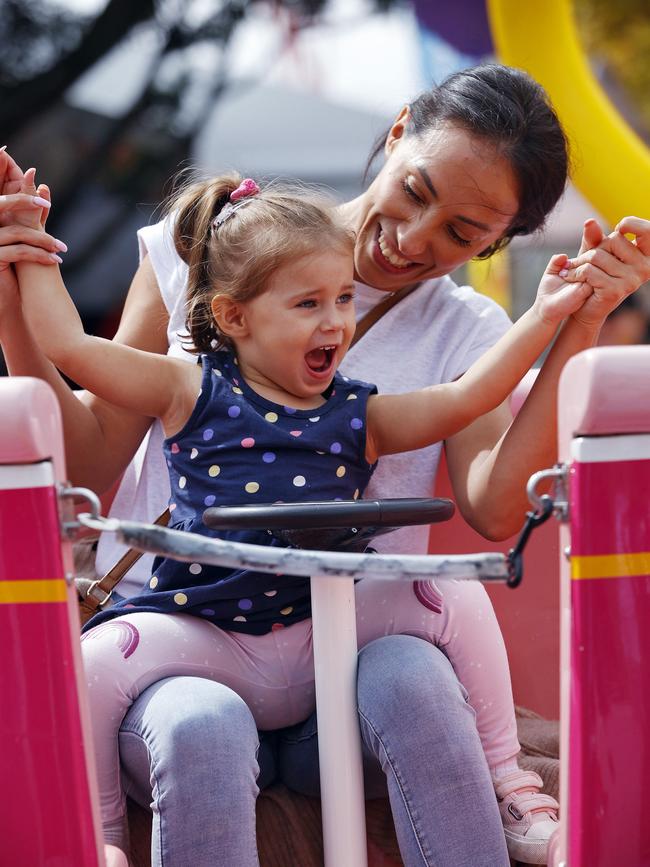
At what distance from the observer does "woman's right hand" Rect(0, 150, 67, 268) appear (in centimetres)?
158

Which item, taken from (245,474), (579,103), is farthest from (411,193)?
(579,103)

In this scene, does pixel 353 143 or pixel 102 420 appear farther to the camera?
pixel 353 143

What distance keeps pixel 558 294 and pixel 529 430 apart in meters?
0.20

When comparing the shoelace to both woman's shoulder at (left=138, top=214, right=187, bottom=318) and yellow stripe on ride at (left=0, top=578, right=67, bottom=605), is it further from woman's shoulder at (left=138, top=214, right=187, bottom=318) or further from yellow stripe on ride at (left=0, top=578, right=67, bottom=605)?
woman's shoulder at (left=138, top=214, right=187, bottom=318)

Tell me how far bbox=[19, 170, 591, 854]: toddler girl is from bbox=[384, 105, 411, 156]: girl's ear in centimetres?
28

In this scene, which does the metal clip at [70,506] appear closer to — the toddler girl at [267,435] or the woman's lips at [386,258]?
the toddler girl at [267,435]

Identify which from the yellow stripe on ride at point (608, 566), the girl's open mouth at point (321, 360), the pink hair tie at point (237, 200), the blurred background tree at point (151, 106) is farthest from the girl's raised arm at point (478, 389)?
the blurred background tree at point (151, 106)

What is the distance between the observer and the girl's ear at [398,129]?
78.0 inches

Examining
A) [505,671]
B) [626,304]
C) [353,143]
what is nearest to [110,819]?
[505,671]

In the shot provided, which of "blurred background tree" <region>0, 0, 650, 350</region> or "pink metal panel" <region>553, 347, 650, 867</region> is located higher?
"blurred background tree" <region>0, 0, 650, 350</region>

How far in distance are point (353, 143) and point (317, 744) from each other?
21.4 feet

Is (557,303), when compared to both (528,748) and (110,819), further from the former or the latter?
(110,819)

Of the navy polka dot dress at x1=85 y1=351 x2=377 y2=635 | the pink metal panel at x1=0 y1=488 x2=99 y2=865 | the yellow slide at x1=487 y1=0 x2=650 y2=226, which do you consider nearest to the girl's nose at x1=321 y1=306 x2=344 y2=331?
the navy polka dot dress at x1=85 y1=351 x2=377 y2=635

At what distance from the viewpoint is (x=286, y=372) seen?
1688mm
